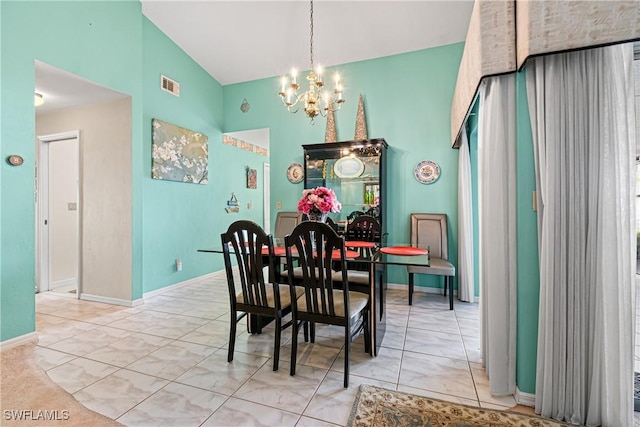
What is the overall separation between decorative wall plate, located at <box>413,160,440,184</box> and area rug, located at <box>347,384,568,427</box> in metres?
2.88

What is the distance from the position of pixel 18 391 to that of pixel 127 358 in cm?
59

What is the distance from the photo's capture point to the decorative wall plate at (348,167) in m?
4.14

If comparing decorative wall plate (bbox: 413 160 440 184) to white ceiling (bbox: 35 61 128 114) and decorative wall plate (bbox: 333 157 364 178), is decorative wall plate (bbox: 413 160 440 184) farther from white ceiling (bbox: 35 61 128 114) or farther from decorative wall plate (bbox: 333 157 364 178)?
white ceiling (bbox: 35 61 128 114)

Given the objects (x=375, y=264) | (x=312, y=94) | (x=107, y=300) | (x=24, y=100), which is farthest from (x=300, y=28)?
(x=107, y=300)

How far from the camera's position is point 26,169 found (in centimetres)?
258

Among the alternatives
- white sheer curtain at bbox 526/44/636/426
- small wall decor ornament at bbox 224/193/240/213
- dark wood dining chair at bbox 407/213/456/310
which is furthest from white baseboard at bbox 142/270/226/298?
white sheer curtain at bbox 526/44/636/426

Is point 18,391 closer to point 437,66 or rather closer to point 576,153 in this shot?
point 576,153

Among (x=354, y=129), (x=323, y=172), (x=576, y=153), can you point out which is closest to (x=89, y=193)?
(x=323, y=172)

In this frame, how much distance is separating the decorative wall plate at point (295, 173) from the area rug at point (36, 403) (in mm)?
3500

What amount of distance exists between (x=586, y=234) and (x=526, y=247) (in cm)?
27

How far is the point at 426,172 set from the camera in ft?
13.3

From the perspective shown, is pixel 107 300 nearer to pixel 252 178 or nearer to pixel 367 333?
pixel 367 333

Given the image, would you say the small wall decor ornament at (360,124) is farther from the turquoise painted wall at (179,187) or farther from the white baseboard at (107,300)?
the white baseboard at (107,300)

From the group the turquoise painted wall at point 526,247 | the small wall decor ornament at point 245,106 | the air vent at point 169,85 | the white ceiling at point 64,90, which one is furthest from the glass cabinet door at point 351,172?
the white ceiling at point 64,90
